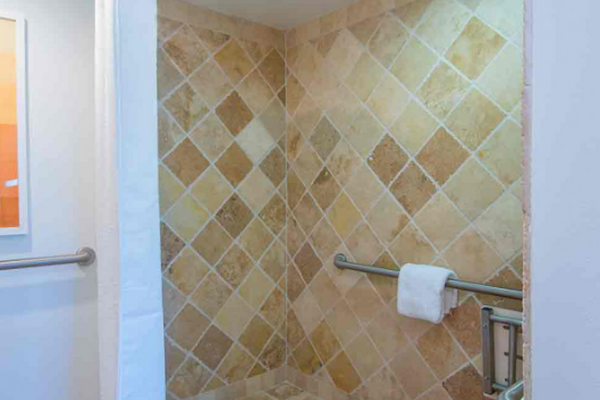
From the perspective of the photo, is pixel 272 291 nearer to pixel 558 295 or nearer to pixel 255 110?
pixel 255 110

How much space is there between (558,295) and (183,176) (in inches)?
70.2

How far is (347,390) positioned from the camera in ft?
6.78

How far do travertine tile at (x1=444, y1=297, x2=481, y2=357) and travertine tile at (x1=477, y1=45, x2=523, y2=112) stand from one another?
738 mm

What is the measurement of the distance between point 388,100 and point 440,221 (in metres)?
0.58

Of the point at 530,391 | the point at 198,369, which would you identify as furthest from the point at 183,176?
the point at 530,391

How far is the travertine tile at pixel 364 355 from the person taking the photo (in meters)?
1.94

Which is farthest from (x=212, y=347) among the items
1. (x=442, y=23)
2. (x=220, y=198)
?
(x=442, y=23)

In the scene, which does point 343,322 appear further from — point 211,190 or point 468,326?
point 211,190

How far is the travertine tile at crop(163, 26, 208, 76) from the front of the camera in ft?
6.42

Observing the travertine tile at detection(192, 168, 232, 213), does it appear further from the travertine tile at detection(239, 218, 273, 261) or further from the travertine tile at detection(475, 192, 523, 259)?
the travertine tile at detection(475, 192, 523, 259)

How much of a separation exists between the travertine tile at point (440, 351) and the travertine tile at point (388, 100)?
90 centimetres

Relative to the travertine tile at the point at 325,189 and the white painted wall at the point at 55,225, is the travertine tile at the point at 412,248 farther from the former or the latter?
the white painted wall at the point at 55,225

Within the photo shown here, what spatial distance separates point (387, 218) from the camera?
Result: 1876 mm

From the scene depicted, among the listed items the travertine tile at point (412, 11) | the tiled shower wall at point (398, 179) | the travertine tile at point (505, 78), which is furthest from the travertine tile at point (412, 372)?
the travertine tile at point (412, 11)
